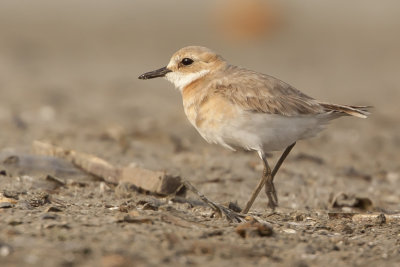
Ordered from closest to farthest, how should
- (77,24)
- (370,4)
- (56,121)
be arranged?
(56,121), (77,24), (370,4)

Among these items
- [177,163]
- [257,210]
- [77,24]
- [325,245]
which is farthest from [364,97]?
[77,24]

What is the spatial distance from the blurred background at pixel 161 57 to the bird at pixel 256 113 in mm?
1530

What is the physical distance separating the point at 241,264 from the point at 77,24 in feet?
64.1

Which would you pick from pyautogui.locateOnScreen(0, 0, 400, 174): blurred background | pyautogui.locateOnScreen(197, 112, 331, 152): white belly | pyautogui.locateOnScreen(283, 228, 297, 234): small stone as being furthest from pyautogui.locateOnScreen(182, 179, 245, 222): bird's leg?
pyautogui.locateOnScreen(0, 0, 400, 174): blurred background

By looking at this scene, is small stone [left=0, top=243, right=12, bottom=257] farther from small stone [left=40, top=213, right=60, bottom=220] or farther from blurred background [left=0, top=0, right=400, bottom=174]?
blurred background [left=0, top=0, right=400, bottom=174]

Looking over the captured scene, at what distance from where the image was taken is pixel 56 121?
8602 mm

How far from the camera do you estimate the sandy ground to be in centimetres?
343

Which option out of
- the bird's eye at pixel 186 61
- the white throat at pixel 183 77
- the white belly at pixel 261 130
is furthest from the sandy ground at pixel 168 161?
the bird's eye at pixel 186 61

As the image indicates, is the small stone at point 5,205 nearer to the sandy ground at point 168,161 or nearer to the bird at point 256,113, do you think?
the sandy ground at point 168,161

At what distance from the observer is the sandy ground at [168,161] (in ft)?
11.3

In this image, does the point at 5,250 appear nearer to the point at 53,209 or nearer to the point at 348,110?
the point at 53,209

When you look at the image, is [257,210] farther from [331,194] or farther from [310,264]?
[310,264]

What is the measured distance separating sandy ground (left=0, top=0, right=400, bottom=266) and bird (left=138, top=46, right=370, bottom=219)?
492mm

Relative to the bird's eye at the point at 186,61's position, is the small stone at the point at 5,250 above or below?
below
